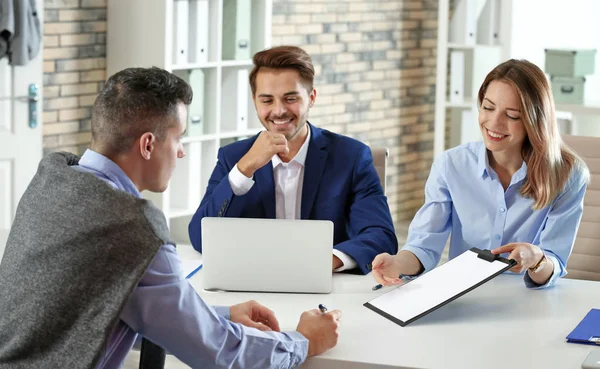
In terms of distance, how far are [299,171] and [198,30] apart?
2.16 m

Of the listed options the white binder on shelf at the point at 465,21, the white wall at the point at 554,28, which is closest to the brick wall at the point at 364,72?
the white binder on shelf at the point at 465,21

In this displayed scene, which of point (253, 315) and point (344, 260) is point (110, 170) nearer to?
point (253, 315)

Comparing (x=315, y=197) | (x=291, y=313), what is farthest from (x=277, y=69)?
(x=291, y=313)

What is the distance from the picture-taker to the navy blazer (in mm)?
2861

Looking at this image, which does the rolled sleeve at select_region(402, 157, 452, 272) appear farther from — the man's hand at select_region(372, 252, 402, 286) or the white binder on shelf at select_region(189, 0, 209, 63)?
the white binder on shelf at select_region(189, 0, 209, 63)

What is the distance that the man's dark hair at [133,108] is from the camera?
187cm

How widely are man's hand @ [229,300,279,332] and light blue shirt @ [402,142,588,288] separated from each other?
0.70 meters

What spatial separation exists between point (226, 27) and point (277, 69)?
233 centimetres

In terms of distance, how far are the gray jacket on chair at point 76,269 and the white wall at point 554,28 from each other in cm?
523

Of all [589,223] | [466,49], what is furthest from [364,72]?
[589,223]

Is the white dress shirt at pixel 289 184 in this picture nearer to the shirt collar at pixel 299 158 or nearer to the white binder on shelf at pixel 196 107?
the shirt collar at pixel 299 158

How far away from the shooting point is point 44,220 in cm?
175

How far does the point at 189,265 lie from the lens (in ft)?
8.77

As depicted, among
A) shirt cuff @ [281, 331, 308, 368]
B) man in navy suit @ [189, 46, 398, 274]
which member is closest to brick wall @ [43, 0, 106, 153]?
man in navy suit @ [189, 46, 398, 274]
